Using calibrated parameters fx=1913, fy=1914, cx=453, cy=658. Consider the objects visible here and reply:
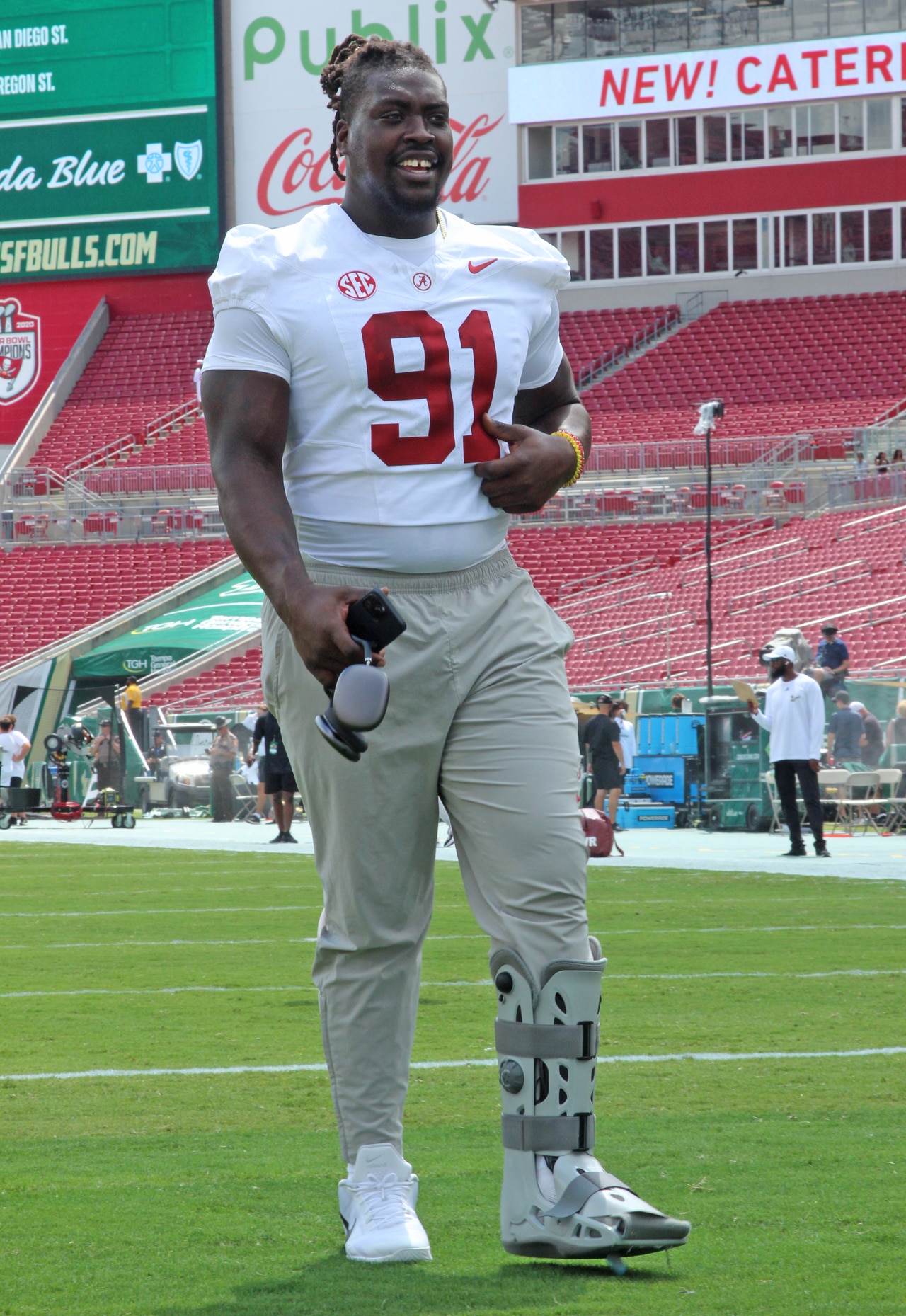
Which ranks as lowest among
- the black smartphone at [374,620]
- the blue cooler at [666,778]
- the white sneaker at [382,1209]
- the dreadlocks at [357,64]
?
the white sneaker at [382,1209]

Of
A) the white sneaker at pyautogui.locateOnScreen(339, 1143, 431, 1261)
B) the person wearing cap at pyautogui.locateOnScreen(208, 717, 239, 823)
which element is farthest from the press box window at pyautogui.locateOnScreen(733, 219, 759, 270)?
the white sneaker at pyautogui.locateOnScreen(339, 1143, 431, 1261)

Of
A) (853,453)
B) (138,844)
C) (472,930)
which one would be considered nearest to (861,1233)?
(472,930)

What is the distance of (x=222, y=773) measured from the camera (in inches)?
1002

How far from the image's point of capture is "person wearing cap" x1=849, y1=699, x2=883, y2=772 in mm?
19953

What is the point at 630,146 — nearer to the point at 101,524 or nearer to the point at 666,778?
the point at 101,524

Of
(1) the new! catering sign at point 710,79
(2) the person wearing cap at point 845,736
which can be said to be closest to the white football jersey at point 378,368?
(2) the person wearing cap at point 845,736

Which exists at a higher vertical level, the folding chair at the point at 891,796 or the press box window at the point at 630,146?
the press box window at the point at 630,146

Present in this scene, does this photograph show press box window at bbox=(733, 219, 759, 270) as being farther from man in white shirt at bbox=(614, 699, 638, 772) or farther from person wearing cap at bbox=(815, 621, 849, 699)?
person wearing cap at bbox=(815, 621, 849, 699)

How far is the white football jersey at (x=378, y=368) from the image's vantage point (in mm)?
3238

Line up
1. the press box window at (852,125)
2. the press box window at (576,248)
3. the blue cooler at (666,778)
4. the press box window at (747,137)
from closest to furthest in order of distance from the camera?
the blue cooler at (666,778) < the press box window at (852,125) < the press box window at (747,137) < the press box window at (576,248)

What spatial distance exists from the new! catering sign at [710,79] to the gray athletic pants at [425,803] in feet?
145

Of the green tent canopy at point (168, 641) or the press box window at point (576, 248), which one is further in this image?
the press box window at point (576, 248)

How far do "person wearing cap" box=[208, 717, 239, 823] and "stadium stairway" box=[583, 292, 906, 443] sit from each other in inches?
710

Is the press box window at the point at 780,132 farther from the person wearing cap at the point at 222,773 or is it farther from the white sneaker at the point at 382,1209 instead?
the white sneaker at the point at 382,1209
